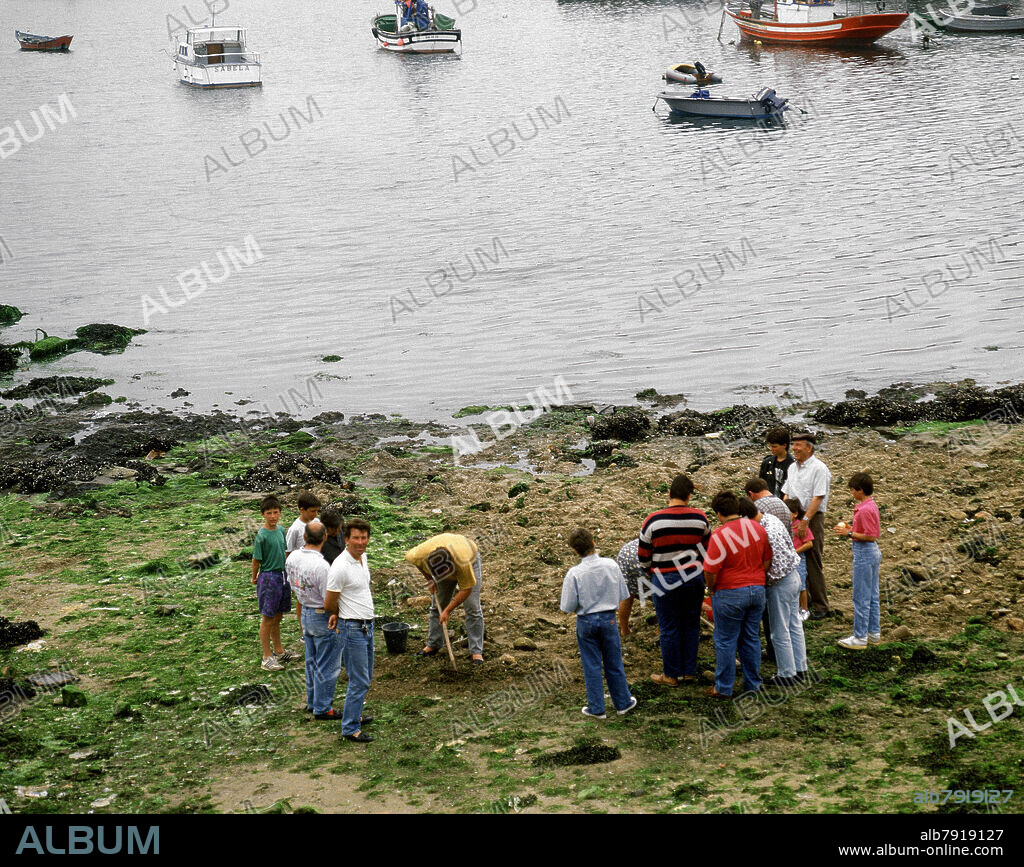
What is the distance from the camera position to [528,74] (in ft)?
256

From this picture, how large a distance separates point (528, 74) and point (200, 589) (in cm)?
7151

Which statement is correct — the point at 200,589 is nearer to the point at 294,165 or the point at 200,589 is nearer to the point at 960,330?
the point at 960,330

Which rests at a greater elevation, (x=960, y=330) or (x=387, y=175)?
(x=387, y=175)

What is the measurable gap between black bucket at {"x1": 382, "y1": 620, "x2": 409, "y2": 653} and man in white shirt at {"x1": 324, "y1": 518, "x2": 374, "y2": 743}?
1.58 meters

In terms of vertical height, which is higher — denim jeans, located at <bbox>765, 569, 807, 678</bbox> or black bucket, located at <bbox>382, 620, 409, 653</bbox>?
denim jeans, located at <bbox>765, 569, 807, 678</bbox>

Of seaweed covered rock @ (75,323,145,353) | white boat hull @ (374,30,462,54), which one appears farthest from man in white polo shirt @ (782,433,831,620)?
white boat hull @ (374,30,462,54)

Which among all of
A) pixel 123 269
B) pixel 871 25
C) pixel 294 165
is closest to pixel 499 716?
pixel 123 269

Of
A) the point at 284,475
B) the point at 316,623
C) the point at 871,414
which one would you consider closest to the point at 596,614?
the point at 316,623

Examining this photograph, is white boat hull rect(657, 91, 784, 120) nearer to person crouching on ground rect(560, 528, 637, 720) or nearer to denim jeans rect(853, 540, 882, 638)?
denim jeans rect(853, 540, 882, 638)

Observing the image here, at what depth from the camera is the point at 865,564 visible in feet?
33.7

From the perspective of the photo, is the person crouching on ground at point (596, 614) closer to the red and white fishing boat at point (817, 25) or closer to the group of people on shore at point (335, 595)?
the group of people on shore at point (335, 595)

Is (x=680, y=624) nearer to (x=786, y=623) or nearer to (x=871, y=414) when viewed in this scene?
(x=786, y=623)

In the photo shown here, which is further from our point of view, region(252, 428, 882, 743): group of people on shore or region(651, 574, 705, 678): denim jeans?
region(651, 574, 705, 678): denim jeans

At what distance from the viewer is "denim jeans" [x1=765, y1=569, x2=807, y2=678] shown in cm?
978
